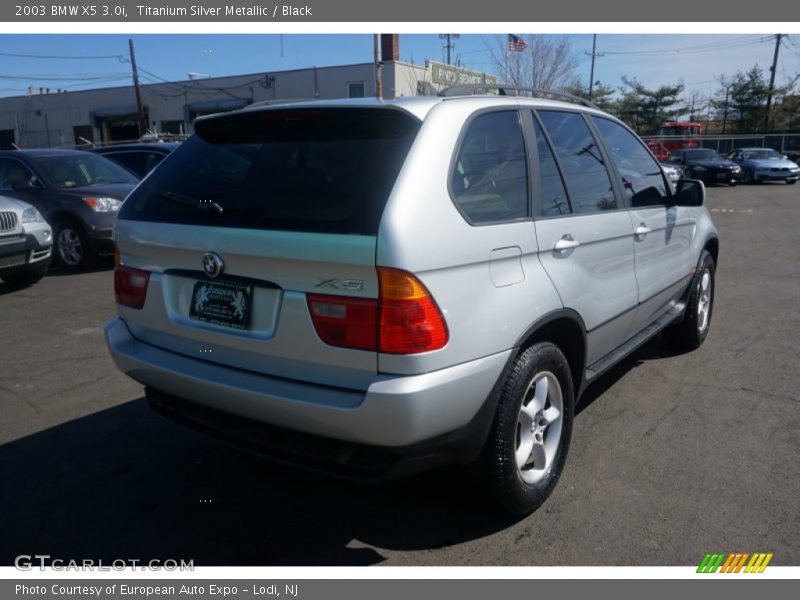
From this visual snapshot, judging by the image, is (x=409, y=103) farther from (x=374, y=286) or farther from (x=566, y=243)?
(x=566, y=243)

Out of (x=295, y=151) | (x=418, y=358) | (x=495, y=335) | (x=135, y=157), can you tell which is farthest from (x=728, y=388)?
(x=135, y=157)

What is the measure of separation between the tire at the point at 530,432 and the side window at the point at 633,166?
156 cm

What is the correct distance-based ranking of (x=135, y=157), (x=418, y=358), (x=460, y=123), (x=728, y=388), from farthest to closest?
(x=135, y=157) < (x=728, y=388) < (x=460, y=123) < (x=418, y=358)

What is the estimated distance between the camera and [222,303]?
277 cm

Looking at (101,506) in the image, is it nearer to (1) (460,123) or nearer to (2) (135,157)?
(1) (460,123)

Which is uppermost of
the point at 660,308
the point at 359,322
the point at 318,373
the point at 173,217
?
the point at 173,217

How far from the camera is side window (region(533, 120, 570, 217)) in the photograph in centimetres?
321

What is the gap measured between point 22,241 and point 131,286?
5625 mm

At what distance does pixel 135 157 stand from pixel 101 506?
10.2 meters

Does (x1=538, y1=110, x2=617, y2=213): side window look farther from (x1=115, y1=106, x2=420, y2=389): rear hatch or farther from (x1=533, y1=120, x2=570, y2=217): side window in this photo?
(x1=115, y1=106, x2=420, y2=389): rear hatch

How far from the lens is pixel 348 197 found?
2562 mm

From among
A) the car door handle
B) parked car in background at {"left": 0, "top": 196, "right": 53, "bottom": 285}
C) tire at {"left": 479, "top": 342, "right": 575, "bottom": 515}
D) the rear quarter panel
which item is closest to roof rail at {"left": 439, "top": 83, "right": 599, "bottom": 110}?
the rear quarter panel

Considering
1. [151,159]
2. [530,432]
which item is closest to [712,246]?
[530,432]

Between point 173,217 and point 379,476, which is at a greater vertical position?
point 173,217
